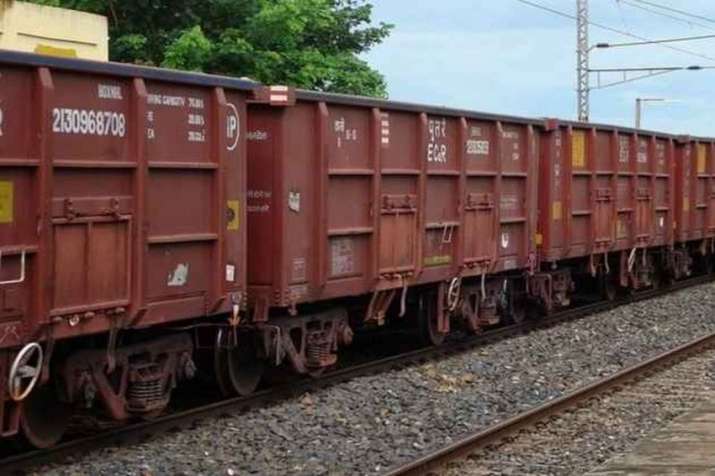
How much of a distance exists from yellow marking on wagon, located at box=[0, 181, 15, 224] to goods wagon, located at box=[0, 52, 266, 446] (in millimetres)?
11

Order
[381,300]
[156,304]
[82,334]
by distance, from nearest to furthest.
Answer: [82,334] < [156,304] < [381,300]

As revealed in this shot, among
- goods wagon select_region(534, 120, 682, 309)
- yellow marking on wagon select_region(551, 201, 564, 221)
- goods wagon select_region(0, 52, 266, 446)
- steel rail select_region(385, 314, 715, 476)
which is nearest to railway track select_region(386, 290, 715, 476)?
steel rail select_region(385, 314, 715, 476)

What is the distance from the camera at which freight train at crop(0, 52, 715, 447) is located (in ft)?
27.3

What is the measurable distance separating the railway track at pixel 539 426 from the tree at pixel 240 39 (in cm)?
1163

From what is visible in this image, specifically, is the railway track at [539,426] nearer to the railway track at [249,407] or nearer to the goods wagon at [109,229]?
the railway track at [249,407]

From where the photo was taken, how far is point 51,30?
12.2 metres

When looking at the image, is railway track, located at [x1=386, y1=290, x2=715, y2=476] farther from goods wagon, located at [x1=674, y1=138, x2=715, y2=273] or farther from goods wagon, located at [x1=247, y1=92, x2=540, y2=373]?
goods wagon, located at [x1=674, y1=138, x2=715, y2=273]

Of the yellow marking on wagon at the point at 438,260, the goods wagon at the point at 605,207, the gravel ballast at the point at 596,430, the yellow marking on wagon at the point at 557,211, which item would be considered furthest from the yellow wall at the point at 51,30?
the yellow marking on wagon at the point at 557,211

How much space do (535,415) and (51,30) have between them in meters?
6.10

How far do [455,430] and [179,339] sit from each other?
8.20 ft

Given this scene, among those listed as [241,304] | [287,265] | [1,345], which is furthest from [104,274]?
[287,265]

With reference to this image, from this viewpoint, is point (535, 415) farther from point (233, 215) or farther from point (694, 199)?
point (694, 199)

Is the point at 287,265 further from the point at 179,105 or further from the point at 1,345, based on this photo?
the point at 1,345

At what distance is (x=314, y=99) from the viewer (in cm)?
1188
